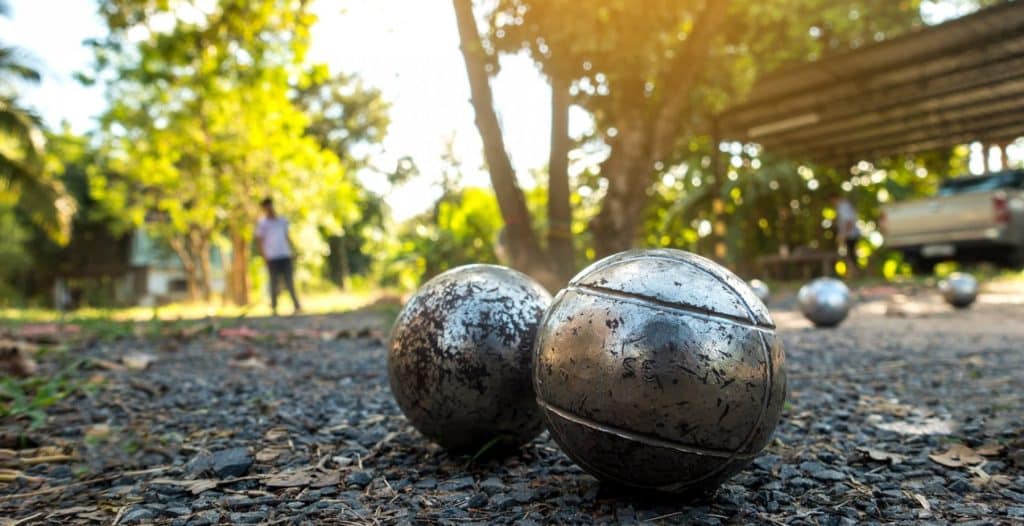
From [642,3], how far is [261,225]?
314 inches

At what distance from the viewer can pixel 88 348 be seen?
7.45 meters

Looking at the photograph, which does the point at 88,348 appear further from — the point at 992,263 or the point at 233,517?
the point at 992,263

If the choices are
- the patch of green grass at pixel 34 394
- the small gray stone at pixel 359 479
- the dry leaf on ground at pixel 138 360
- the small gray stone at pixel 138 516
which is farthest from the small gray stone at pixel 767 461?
the dry leaf on ground at pixel 138 360

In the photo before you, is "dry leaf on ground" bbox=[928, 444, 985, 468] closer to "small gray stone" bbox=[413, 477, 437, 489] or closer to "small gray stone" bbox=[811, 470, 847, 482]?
"small gray stone" bbox=[811, 470, 847, 482]

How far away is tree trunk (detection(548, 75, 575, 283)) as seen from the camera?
995 cm

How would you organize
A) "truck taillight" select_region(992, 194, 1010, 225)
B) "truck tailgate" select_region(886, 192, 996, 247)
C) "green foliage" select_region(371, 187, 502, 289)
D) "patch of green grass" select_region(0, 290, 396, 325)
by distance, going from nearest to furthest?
1. "patch of green grass" select_region(0, 290, 396, 325)
2. "green foliage" select_region(371, 187, 502, 289)
3. "truck taillight" select_region(992, 194, 1010, 225)
4. "truck tailgate" select_region(886, 192, 996, 247)

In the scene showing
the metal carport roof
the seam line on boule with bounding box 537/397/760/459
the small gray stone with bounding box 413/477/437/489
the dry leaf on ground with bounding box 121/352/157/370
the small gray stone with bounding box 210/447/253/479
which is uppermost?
the metal carport roof

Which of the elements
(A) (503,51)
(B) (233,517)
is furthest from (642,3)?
(B) (233,517)

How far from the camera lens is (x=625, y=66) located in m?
9.70

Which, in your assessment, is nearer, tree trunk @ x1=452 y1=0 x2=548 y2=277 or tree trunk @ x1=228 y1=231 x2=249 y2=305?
tree trunk @ x1=452 y1=0 x2=548 y2=277

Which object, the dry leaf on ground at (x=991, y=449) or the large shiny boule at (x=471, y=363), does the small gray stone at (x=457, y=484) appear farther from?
the dry leaf on ground at (x=991, y=449)

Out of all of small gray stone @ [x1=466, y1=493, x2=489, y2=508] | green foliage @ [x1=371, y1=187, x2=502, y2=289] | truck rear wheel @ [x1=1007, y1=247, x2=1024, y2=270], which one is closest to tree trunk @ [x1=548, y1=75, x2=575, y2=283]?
green foliage @ [x1=371, y1=187, x2=502, y2=289]

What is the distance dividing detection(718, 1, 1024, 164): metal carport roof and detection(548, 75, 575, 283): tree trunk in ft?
27.0

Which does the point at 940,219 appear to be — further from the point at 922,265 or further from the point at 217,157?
the point at 217,157
